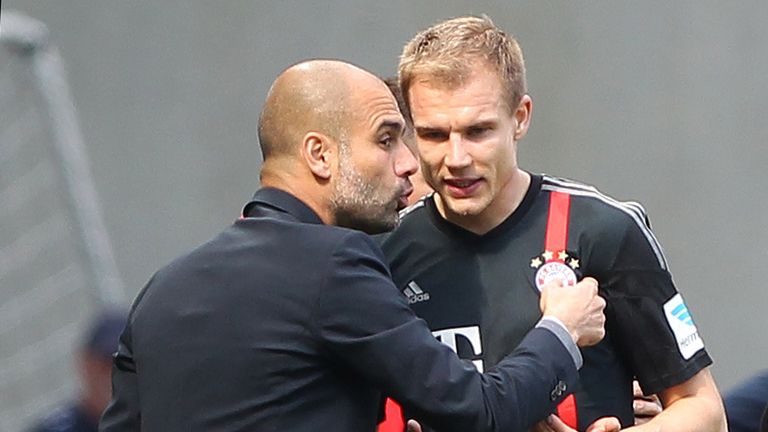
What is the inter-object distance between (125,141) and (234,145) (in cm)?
40

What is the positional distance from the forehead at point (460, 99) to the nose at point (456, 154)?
4 centimetres

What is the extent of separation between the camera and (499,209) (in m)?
3.19

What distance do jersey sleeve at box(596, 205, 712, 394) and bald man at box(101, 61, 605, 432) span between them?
12 centimetres

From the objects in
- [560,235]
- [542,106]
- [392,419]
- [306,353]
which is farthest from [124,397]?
[542,106]

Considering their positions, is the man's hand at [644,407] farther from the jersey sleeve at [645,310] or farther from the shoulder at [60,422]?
the shoulder at [60,422]

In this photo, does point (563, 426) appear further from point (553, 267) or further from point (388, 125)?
point (388, 125)

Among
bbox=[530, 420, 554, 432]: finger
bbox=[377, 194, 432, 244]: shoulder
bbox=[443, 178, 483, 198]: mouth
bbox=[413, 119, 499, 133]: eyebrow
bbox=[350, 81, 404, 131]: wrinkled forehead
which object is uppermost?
bbox=[350, 81, 404, 131]: wrinkled forehead

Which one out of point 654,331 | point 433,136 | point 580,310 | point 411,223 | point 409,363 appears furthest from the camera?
point 411,223

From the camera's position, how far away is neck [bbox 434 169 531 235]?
3.19m

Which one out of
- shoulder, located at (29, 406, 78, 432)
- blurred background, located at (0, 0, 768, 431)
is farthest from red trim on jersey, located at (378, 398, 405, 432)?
blurred background, located at (0, 0, 768, 431)

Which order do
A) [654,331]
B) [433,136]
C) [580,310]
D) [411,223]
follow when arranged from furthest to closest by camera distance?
1. [411,223]
2. [433,136]
3. [654,331]
4. [580,310]

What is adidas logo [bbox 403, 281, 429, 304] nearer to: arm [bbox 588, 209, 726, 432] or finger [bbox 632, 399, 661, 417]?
arm [bbox 588, 209, 726, 432]

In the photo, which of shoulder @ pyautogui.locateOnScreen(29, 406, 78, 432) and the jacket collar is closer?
the jacket collar

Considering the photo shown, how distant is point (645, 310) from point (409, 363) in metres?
0.53
